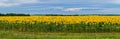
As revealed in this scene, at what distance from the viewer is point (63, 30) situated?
28.5 metres

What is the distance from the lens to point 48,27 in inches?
1150

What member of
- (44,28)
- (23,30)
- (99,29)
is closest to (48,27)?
(44,28)

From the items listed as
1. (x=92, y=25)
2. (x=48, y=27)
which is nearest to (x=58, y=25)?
(x=48, y=27)

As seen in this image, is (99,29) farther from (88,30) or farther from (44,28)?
(44,28)

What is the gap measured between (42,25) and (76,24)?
2.87 metres

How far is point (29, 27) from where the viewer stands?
98.7 ft

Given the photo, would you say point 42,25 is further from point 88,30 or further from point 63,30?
point 88,30

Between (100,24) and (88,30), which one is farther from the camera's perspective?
(100,24)

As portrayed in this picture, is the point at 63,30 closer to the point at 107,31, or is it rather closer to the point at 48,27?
the point at 48,27

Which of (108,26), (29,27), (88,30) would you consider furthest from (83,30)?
(29,27)

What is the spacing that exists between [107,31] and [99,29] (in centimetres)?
66

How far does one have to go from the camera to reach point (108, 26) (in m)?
29.3

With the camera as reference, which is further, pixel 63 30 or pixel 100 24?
pixel 100 24

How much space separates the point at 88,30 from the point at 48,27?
133 inches
